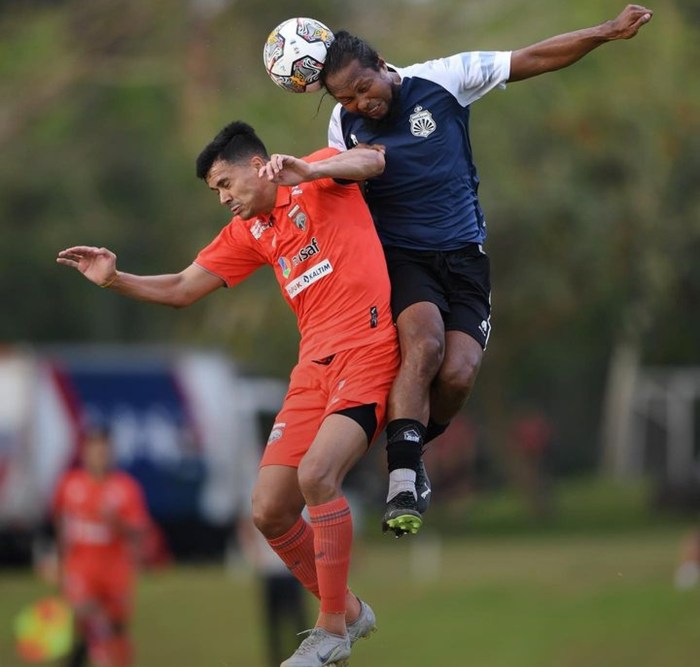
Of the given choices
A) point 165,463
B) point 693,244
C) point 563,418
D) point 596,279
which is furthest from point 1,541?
point 563,418

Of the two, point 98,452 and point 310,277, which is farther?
point 98,452

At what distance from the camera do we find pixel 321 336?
8406 millimetres

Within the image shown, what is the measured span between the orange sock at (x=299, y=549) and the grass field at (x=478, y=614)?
9.79m

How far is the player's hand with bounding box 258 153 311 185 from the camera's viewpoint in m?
7.59

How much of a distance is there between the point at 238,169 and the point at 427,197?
96cm

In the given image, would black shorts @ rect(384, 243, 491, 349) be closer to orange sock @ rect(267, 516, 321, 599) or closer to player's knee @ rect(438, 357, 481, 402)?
player's knee @ rect(438, 357, 481, 402)

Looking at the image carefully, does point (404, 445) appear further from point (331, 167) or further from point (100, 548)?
point (100, 548)

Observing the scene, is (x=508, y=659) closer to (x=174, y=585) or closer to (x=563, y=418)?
(x=174, y=585)

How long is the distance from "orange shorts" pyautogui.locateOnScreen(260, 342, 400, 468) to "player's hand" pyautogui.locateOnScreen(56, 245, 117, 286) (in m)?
1.06

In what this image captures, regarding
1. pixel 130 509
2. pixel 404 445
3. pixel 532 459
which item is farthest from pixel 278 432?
pixel 532 459

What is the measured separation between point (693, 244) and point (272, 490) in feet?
31.6

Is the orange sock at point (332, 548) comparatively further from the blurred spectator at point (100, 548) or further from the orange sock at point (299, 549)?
the blurred spectator at point (100, 548)

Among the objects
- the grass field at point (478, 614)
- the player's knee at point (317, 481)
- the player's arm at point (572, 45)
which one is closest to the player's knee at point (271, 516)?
the player's knee at point (317, 481)

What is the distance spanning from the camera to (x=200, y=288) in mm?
8828
